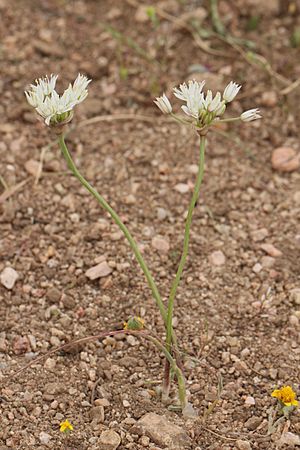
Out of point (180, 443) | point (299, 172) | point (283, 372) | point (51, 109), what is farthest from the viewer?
point (299, 172)

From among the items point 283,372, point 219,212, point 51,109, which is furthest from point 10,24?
point 283,372

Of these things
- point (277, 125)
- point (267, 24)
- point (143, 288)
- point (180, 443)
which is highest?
point (267, 24)

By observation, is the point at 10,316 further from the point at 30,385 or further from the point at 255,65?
the point at 255,65

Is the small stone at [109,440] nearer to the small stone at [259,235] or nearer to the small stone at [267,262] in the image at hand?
the small stone at [267,262]

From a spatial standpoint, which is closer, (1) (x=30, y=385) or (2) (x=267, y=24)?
(1) (x=30, y=385)

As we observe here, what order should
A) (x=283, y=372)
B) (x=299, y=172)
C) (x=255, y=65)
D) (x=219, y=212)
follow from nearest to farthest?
(x=283, y=372) → (x=219, y=212) → (x=299, y=172) → (x=255, y=65)

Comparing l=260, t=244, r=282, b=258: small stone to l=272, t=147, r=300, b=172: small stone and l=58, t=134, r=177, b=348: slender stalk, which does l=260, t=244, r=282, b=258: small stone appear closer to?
l=272, t=147, r=300, b=172: small stone

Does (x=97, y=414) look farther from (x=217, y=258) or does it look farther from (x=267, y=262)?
(x=267, y=262)
